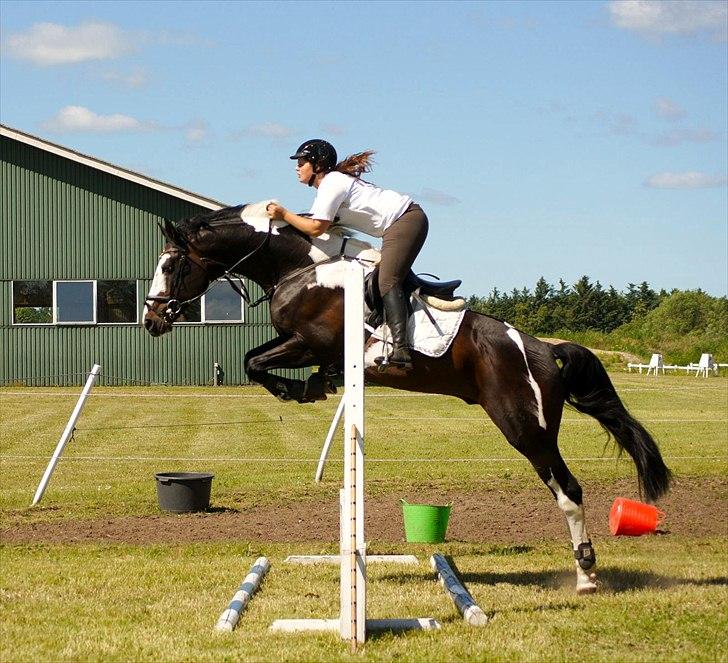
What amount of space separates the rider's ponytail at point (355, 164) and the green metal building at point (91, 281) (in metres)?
24.9

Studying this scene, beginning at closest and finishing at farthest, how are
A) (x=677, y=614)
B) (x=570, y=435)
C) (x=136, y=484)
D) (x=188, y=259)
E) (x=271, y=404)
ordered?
(x=677, y=614) < (x=188, y=259) < (x=136, y=484) < (x=570, y=435) < (x=271, y=404)

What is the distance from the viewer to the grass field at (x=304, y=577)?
243 inches

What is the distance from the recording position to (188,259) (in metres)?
8.15

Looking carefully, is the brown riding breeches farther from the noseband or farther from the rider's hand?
the noseband

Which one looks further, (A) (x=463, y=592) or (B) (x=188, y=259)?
(B) (x=188, y=259)

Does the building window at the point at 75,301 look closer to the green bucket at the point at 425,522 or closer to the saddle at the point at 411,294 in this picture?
the green bucket at the point at 425,522

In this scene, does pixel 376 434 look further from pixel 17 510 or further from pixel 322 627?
pixel 322 627

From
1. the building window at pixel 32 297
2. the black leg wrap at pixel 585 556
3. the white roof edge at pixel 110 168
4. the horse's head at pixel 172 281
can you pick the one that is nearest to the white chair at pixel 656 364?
the white roof edge at pixel 110 168

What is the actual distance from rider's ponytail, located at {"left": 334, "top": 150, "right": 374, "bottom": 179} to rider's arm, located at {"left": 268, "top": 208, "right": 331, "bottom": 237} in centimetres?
42

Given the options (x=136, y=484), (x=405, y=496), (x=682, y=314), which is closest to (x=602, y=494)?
(x=405, y=496)

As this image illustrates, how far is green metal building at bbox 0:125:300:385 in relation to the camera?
32406 mm

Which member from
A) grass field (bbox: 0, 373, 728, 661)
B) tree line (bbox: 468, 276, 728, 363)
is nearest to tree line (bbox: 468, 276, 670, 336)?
tree line (bbox: 468, 276, 728, 363)

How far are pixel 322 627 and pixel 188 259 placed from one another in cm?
294

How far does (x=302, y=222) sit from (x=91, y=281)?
26058mm
